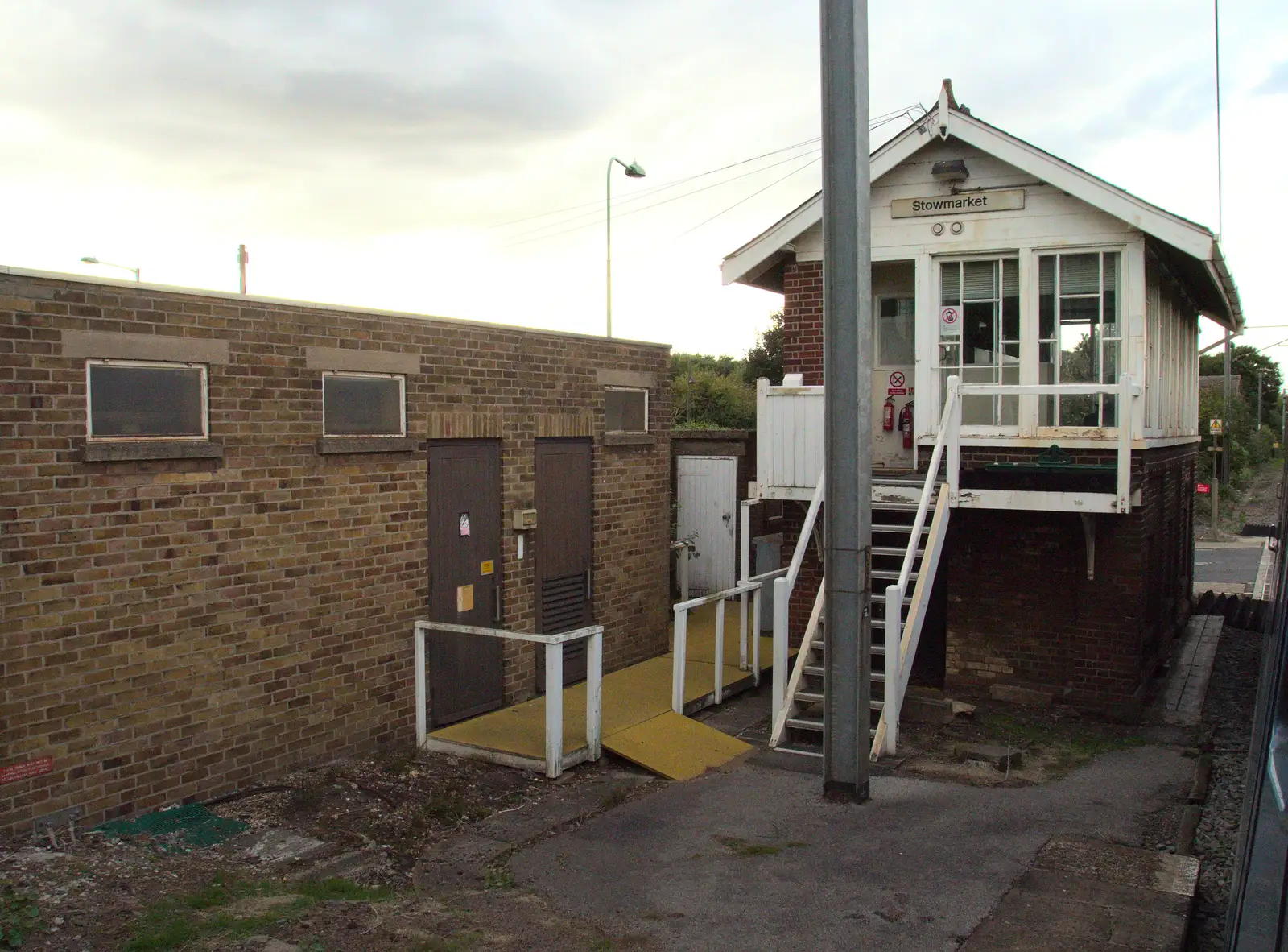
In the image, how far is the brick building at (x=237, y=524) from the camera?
6797 mm

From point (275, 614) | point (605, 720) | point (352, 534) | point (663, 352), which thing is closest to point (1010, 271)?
point (663, 352)

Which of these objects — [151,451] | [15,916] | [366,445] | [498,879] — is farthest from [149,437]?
[498,879]

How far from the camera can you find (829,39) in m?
7.48

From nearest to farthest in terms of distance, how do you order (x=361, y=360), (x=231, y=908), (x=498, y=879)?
(x=231, y=908) < (x=498, y=879) < (x=361, y=360)

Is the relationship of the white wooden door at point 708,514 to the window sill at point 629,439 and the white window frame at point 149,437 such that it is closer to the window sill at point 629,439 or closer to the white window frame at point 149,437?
the window sill at point 629,439

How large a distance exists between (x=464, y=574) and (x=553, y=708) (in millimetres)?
2243

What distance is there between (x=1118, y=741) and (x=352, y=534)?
7.24 metres

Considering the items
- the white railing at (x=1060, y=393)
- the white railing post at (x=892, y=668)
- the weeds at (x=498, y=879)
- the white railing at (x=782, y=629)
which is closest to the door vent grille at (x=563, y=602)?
the white railing at (x=782, y=629)

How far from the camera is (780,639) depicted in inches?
375

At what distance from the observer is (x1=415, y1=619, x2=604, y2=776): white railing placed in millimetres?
8391

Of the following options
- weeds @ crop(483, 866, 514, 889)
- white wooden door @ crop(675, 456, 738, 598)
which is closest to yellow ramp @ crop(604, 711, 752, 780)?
weeds @ crop(483, 866, 514, 889)

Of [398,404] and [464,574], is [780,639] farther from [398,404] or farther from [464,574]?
[398,404]

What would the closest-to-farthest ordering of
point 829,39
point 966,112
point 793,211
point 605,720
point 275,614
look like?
1. point 829,39
2. point 275,614
3. point 605,720
4. point 966,112
5. point 793,211

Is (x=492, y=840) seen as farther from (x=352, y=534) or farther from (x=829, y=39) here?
(x=829, y=39)
